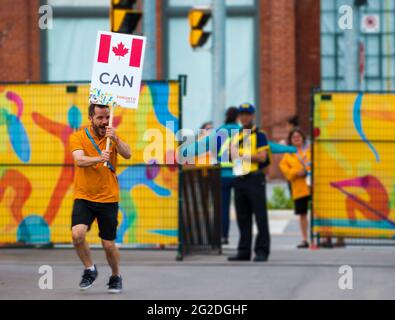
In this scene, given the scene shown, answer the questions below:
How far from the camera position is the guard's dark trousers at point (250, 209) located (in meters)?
14.8

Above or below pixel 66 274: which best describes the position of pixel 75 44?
above

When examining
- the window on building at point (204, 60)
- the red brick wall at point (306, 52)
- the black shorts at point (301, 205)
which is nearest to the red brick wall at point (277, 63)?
the window on building at point (204, 60)

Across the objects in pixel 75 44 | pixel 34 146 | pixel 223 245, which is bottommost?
pixel 223 245

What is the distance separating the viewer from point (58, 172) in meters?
15.6

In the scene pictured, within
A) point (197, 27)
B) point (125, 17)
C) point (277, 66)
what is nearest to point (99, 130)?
point (125, 17)

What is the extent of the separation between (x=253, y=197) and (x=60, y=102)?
275cm

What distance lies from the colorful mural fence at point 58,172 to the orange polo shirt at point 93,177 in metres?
3.72

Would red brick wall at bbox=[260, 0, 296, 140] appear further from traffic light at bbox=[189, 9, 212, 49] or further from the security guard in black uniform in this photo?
the security guard in black uniform

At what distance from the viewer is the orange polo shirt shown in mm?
11344

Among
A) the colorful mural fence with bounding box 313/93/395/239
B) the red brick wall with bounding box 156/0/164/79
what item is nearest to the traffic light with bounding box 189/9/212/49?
the colorful mural fence with bounding box 313/93/395/239
